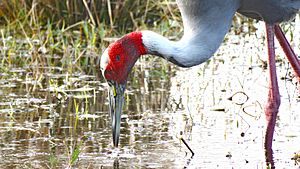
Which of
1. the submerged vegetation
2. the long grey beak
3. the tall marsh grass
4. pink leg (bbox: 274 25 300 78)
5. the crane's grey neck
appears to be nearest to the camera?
the crane's grey neck

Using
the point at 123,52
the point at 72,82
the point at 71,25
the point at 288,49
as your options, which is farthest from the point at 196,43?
the point at 71,25

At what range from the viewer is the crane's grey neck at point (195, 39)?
25.2 ft

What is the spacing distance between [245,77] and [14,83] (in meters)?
2.49

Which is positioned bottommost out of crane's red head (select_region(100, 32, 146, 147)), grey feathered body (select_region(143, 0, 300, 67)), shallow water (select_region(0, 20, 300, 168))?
shallow water (select_region(0, 20, 300, 168))

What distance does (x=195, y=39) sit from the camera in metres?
7.94

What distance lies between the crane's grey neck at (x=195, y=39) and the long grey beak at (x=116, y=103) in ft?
1.42

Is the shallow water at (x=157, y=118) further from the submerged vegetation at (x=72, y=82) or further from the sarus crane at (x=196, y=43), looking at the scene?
the sarus crane at (x=196, y=43)

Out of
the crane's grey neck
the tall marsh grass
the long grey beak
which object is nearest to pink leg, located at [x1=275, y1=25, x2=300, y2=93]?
the crane's grey neck

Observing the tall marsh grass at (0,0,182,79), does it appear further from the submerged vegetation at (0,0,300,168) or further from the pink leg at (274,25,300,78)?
the pink leg at (274,25,300,78)

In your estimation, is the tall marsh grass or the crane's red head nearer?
the crane's red head

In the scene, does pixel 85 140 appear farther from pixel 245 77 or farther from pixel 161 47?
pixel 245 77

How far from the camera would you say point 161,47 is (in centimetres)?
763

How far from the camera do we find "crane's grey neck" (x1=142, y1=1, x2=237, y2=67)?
25.2 ft

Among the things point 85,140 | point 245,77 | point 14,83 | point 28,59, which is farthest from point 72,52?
point 85,140
